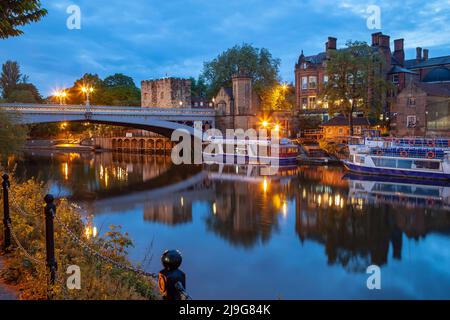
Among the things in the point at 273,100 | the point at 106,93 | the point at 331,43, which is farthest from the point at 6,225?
the point at 106,93

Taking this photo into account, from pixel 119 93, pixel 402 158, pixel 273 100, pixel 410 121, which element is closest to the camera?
pixel 402 158

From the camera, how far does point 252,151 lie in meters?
47.9

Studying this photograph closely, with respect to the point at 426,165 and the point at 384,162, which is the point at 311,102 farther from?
the point at 426,165

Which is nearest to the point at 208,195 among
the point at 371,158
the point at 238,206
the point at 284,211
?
the point at 238,206

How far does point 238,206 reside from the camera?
955 inches

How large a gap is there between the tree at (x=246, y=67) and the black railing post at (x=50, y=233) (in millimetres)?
57078

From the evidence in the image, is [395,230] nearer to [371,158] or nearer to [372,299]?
[372,299]

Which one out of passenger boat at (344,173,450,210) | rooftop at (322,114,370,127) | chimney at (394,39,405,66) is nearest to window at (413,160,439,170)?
passenger boat at (344,173,450,210)

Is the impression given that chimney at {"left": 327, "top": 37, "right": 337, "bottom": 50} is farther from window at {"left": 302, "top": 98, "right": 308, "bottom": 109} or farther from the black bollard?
the black bollard

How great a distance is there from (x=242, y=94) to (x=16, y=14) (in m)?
48.9

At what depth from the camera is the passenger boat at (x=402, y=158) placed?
3181 centimetres

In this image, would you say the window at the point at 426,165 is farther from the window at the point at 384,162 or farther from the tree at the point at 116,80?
the tree at the point at 116,80

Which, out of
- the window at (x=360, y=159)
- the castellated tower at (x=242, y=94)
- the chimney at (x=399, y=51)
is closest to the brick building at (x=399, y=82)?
the chimney at (x=399, y=51)

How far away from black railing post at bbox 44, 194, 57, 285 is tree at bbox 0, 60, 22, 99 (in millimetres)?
87183
